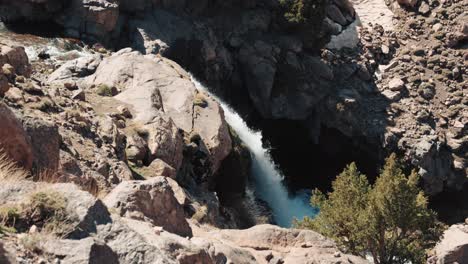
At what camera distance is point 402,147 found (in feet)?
118

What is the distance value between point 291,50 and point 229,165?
15.6 metres

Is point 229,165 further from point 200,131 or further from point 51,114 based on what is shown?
point 51,114

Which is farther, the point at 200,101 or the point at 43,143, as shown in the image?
the point at 200,101

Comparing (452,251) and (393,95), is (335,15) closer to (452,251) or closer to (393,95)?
(393,95)

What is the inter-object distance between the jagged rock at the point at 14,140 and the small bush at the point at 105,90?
10.4 metres

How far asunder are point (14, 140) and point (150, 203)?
2.76 metres


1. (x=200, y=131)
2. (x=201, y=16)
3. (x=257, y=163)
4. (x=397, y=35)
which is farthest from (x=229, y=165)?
(x=397, y=35)

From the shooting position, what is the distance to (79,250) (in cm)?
693

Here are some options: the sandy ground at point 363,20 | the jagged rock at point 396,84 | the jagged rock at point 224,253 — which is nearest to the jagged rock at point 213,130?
the jagged rock at point 224,253

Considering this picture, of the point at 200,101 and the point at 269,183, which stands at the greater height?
the point at 200,101

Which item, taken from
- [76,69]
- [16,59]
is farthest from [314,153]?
[16,59]

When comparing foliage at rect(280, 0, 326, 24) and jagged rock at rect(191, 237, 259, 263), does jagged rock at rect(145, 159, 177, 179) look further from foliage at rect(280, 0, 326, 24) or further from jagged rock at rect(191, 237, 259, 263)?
foliage at rect(280, 0, 326, 24)

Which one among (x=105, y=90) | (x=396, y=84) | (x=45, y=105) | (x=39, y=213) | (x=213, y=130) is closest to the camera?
(x=39, y=213)

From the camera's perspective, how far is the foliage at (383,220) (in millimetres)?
17625
